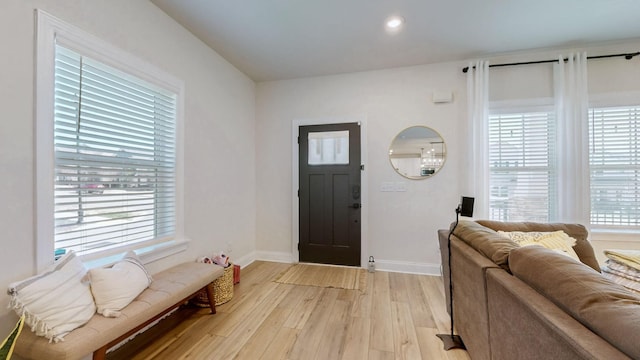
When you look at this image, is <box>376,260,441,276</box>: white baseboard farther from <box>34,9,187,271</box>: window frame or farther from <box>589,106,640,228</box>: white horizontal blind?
<box>34,9,187,271</box>: window frame

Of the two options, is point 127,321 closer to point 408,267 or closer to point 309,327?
point 309,327

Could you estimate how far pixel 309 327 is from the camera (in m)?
2.09

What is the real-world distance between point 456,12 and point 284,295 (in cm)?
324

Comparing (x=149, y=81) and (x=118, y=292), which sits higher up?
(x=149, y=81)

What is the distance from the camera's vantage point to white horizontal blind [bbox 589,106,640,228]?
9.25ft

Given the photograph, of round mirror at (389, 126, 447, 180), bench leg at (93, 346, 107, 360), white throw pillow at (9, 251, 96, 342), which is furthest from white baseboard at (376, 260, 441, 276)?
white throw pillow at (9, 251, 96, 342)

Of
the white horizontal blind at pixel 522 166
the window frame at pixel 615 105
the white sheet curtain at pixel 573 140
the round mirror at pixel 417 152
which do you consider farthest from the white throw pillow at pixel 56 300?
the window frame at pixel 615 105

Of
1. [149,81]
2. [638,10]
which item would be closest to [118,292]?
[149,81]

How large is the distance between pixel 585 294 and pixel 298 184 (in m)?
3.12

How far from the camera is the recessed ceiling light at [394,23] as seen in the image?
233 cm

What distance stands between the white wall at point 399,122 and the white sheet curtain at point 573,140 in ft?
0.51

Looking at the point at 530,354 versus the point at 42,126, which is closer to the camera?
the point at 530,354

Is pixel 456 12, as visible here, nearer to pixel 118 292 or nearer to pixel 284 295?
pixel 284 295

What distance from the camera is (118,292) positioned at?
152 centimetres
